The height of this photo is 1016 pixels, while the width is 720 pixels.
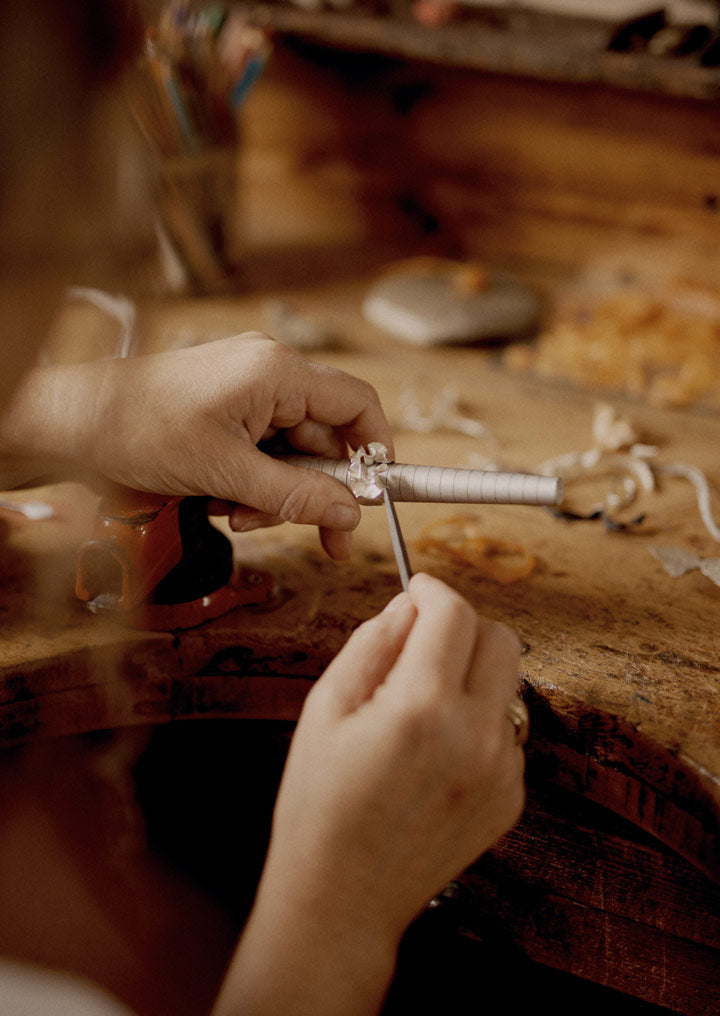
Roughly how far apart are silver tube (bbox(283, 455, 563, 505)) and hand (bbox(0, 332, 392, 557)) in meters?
0.03

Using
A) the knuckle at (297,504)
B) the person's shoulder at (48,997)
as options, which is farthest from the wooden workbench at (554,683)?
the person's shoulder at (48,997)

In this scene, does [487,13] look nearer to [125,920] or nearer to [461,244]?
[461,244]

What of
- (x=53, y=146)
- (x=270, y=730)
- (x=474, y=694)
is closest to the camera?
(x=53, y=146)

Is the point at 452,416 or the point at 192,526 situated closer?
the point at 192,526

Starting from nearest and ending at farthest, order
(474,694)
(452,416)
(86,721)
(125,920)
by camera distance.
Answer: (474,694), (125,920), (86,721), (452,416)

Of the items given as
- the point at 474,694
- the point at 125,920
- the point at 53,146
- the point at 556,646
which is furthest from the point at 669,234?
the point at 53,146

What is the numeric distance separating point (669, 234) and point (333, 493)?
3.77ft

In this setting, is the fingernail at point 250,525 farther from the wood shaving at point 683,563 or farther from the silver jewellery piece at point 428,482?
the wood shaving at point 683,563

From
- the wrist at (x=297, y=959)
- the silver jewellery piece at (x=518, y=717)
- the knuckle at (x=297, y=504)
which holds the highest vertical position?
the knuckle at (x=297, y=504)

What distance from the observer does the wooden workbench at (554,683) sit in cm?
73

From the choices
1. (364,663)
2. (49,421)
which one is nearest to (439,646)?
(364,663)

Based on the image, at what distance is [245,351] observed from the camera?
31.2 inches

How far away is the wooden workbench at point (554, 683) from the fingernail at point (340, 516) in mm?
98

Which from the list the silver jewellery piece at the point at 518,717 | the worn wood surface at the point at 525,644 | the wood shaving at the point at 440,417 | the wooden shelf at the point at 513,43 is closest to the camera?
the silver jewellery piece at the point at 518,717
